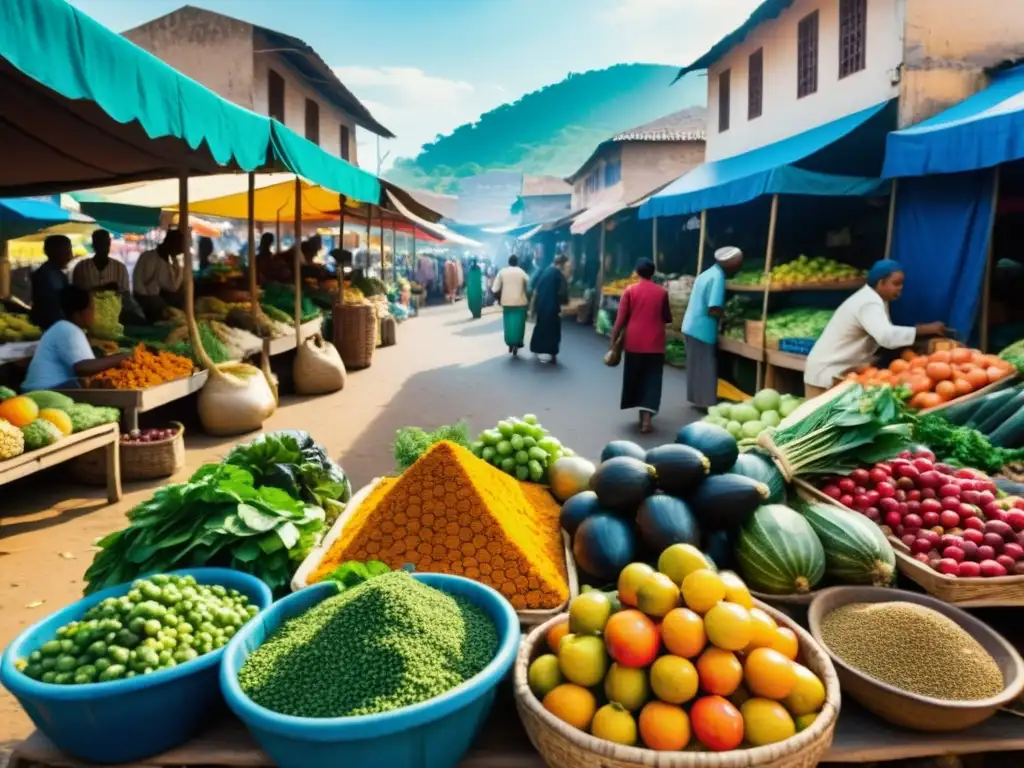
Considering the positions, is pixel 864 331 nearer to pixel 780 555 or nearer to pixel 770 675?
pixel 780 555

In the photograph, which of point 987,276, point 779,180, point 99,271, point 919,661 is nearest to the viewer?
point 919,661

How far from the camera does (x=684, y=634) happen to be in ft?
6.08

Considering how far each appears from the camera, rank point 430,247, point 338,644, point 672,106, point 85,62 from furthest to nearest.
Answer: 1. point 672,106
2. point 430,247
3. point 85,62
4. point 338,644

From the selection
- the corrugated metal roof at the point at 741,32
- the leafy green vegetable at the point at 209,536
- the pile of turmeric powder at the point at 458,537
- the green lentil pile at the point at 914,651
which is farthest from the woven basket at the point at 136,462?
the corrugated metal roof at the point at 741,32

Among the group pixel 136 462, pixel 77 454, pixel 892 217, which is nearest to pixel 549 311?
pixel 892 217

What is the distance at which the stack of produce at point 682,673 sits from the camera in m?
1.76

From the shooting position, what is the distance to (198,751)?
6.45ft

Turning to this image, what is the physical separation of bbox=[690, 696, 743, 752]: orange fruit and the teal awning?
11.3 ft

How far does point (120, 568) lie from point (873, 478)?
3006 millimetres

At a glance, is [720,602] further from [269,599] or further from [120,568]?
[120,568]

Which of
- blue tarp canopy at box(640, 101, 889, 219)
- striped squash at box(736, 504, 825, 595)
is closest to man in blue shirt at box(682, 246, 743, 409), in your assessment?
blue tarp canopy at box(640, 101, 889, 219)

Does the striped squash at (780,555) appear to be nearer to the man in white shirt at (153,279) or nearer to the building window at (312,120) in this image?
the man in white shirt at (153,279)

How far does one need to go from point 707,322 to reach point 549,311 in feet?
15.5

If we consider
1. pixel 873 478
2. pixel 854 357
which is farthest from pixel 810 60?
pixel 873 478
